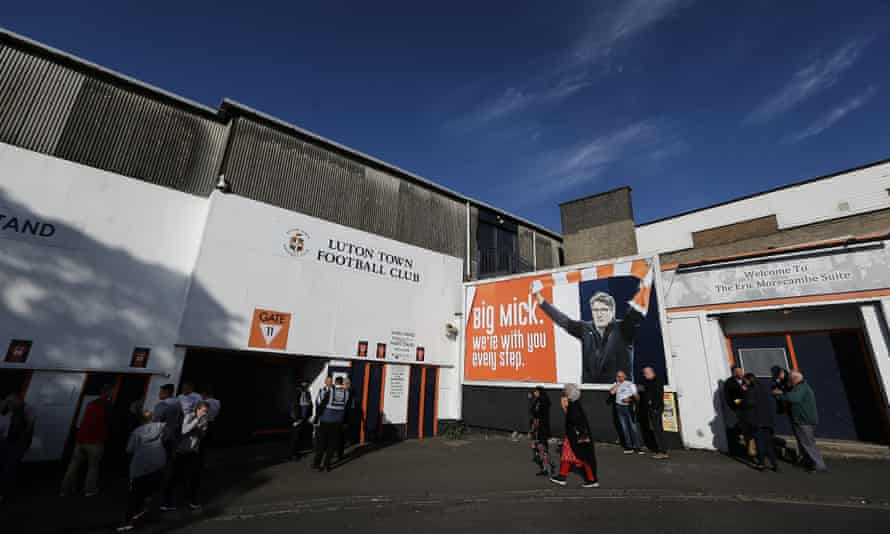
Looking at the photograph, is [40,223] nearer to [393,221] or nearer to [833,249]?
[393,221]

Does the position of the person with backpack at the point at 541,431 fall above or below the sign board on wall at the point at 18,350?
below

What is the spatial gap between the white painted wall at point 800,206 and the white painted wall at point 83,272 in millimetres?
15612

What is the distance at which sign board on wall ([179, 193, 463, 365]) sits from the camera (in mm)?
10086

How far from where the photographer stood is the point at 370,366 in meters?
12.1

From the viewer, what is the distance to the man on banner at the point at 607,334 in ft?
34.0

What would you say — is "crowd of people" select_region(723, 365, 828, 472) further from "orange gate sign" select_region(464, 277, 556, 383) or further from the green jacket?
"orange gate sign" select_region(464, 277, 556, 383)

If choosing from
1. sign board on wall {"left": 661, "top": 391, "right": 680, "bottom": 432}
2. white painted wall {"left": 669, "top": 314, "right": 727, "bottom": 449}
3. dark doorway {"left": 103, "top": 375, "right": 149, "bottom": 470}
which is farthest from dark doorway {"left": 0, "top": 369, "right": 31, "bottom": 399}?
white painted wall {"left": 669, "top": 314, "right": 727, "bottom": 449}

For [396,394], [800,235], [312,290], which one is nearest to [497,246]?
[396,394]

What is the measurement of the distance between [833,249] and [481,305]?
9.54 meters

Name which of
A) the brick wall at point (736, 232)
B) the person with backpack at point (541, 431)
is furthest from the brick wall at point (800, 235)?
the person with backpack at point (541, 431)

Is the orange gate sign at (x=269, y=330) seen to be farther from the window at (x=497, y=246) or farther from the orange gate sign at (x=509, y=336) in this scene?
the window at (x=497, y=246)

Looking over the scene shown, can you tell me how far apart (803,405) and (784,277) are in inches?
140

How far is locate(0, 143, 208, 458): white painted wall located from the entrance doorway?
49.9ft

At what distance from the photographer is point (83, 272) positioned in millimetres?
8664
